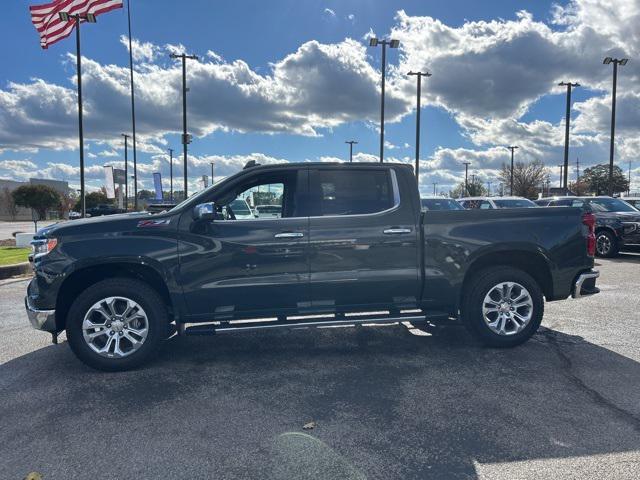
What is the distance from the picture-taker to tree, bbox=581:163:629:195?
268 feet

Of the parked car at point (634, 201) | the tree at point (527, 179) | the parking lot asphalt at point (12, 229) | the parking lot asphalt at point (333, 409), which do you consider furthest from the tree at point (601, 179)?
the parking lot asphalt at point (333, 409)

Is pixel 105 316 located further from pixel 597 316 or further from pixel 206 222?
pixel 597 316

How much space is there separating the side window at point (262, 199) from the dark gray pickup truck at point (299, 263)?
0.01m

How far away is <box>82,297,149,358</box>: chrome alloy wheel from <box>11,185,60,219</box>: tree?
57375 millimetres

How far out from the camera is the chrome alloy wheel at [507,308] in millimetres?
5016

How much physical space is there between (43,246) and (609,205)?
14.1m

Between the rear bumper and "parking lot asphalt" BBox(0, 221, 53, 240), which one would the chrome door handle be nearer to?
the rear bumper

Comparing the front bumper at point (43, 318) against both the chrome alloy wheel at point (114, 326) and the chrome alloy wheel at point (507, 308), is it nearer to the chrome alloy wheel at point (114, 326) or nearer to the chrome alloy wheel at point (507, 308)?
the chrome alloy wheel at point (114, 326)

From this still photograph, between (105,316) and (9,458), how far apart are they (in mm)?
1591

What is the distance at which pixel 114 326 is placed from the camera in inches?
176

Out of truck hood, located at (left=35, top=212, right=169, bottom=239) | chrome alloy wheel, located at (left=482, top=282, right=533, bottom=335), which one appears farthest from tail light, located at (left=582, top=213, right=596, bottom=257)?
truck hood, located at (left=35, top=212, right=169, bottom=239)

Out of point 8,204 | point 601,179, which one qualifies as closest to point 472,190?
point 601,179

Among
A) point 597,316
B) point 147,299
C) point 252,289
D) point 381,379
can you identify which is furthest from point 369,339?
point 597,316

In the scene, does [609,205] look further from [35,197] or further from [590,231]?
[35,197]
